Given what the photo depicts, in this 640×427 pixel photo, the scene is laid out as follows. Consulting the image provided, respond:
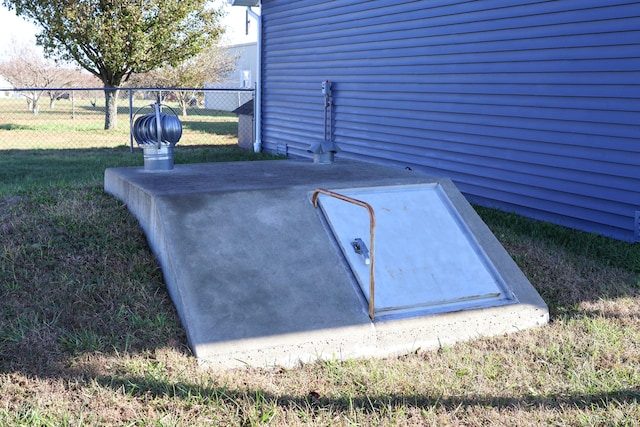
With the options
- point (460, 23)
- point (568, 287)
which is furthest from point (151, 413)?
point (460, 23)

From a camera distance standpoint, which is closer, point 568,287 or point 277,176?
point 568,287

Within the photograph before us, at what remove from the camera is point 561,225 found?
732cm

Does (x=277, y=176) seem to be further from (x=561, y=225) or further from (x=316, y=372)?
(x=561, y=225)

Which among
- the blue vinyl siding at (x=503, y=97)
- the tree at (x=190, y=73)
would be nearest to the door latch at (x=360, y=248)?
the blue vinyl siding at (x=503, y=97)

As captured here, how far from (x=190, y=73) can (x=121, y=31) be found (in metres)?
9.69

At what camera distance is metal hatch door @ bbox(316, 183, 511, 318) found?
471 centimetres

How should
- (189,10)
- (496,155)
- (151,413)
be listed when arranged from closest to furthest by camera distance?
(151,413) < (496,155) < (189,10)

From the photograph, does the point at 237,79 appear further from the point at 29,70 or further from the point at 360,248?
the point at 360,248

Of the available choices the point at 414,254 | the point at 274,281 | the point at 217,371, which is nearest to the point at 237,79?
the point at 414,254

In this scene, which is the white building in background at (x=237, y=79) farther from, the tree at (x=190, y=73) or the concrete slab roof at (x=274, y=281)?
the concrete slab roof at (x=274, y=281)

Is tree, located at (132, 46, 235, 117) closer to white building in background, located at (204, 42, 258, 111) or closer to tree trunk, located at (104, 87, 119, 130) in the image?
white building in background, located at (204, 42, 258, 111)

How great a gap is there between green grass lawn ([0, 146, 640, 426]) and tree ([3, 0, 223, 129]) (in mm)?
14134

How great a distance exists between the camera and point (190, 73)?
2886cm

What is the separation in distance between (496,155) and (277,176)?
10.2 feet
